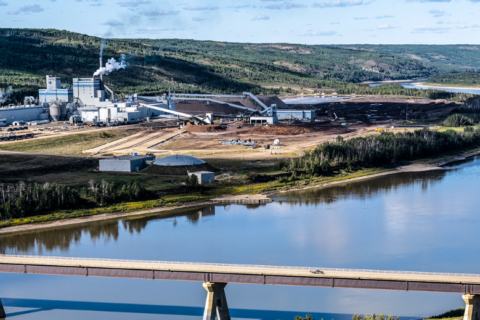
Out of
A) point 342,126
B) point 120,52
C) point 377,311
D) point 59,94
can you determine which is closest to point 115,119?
point 59,94

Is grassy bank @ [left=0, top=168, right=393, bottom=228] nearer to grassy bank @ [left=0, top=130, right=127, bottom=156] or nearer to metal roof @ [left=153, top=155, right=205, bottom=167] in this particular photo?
metal roof @ [left=153, top=155, right=205, bottom=167]

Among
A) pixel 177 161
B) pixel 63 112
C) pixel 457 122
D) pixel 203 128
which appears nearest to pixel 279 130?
pixel 203 128

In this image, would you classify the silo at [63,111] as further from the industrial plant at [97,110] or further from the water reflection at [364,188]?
the water reflection at [364,188]

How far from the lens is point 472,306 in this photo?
26906 millimetres

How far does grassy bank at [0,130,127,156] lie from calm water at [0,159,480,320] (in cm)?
2981

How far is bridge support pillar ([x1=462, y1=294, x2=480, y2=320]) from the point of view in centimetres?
2681

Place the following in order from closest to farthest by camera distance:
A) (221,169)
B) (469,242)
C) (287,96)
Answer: (469,242)
(221,169)
(287,96)

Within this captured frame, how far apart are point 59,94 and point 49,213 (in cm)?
5765

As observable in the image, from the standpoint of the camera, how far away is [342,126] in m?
102

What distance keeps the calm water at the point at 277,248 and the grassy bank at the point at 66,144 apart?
2981cm

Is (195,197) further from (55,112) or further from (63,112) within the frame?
(63,112)

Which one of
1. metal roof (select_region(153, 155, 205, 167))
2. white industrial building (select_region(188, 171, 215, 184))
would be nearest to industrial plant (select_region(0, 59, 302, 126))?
metal roof (select_region(153, 155, 205, 167))

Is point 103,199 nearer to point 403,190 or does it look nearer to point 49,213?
point 49,213

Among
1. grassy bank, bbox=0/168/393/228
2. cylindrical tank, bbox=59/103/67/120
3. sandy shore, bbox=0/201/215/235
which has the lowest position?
sandy shore, bbox=0/201/215/235
